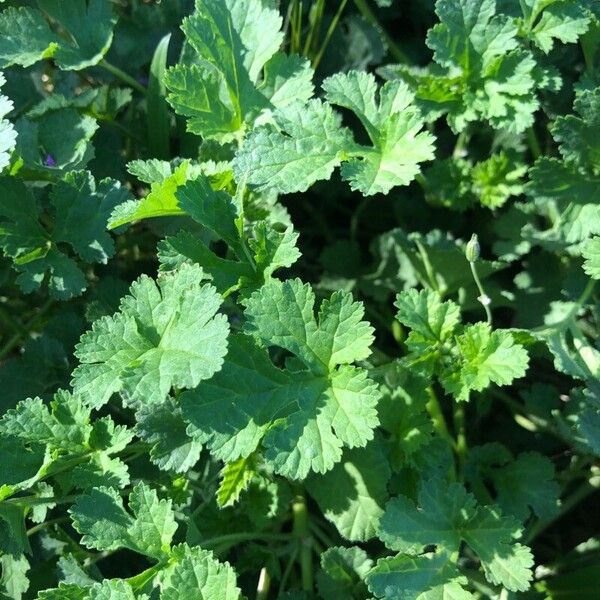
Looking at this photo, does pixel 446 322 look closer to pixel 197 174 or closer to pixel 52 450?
pixel 197 174

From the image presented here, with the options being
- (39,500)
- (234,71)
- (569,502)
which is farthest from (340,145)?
(569,502)

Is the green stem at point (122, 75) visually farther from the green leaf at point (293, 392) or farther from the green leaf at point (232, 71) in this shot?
the green leaf at point (293, 392)

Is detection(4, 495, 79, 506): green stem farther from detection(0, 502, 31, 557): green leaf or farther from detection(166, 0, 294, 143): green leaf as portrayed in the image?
detection(166, 0, 294, 143): green leaf

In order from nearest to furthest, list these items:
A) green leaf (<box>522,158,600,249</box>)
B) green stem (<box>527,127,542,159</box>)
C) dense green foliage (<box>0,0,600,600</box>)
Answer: dense green foliage (<box>0,0,600,600</box>), green leaf (<box>522,158,600,249</box>), green stem (<box>527,127,542,159</box>)

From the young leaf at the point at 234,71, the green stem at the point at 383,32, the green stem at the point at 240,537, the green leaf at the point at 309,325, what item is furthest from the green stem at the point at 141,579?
the green stem at the point at 383,32

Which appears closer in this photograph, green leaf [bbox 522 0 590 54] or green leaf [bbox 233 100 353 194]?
green leaf [bbox 233 100 353 194]

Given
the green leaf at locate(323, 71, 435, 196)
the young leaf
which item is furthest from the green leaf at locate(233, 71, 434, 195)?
the young leaf

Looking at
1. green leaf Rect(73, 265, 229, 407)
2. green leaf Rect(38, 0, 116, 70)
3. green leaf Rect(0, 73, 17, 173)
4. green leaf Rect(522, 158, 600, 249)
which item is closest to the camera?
green leaf Rect(73, 265, 229, 407)

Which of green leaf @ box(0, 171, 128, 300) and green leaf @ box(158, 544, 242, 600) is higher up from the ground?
green leaf @ box(0, 171, 128, 300)
